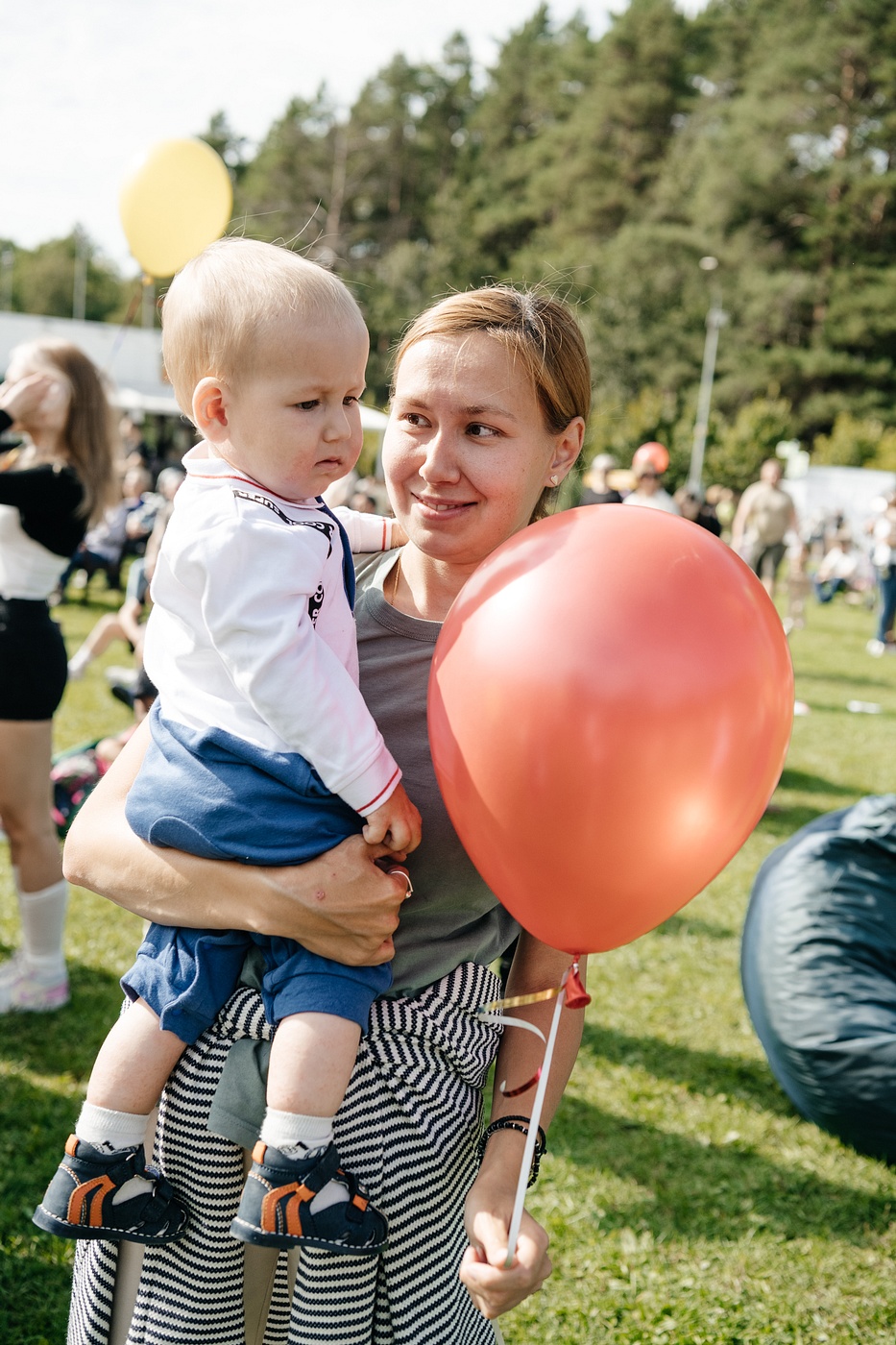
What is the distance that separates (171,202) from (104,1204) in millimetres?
5222

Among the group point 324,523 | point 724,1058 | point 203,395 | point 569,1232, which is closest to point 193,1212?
point 324,523

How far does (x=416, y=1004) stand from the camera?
146 cm

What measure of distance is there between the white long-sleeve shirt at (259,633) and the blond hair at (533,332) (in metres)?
0.36

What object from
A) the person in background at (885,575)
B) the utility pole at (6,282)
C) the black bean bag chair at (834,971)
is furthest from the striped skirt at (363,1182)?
the utility pole at (6,282)

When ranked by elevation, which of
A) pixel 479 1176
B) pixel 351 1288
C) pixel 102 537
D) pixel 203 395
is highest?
pixel 203 395

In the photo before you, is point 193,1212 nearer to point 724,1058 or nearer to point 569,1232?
point 569,1232

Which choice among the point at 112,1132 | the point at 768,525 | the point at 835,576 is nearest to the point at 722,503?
the point at 835,576

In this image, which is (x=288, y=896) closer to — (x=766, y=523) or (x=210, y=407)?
A: (x=210, y=407)

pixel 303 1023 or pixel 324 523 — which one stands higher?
pixel 324 523

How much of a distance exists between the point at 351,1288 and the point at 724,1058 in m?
3.05

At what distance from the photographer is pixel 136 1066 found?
1.41 metres

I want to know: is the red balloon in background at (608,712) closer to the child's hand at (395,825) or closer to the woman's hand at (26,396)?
the child's hand at (395,825)

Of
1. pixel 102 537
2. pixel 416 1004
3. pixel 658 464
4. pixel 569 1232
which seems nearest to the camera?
pixel 416 1004

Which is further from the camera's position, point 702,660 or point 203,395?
point 203,395
